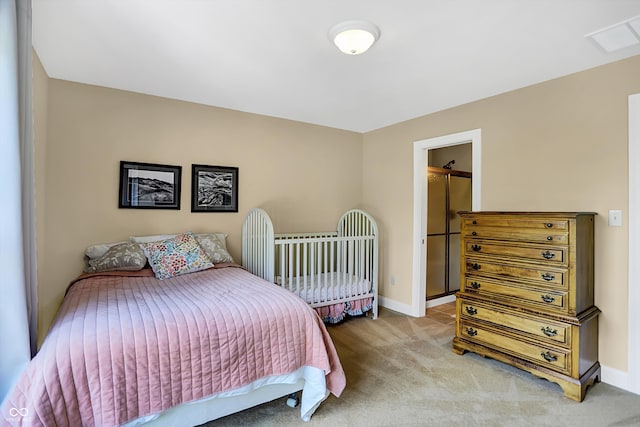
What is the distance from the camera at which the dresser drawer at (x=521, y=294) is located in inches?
85.4

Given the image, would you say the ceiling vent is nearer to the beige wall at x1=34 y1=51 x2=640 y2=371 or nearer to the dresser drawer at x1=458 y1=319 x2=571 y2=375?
the beige wall at x1=34 y1=51 x2=640 y2=371

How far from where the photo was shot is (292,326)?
1.80 meters

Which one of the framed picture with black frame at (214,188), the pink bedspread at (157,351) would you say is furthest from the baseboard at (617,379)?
the framed picture with black frame at (214,188)

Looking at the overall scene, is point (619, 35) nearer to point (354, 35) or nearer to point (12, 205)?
point (354, 35)

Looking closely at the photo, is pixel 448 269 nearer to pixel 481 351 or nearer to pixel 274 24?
pixel 481 351

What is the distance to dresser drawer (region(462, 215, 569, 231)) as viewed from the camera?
7.10ft

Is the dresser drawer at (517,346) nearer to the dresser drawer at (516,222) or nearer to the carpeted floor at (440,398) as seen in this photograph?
the carpeted floor at (440,398)

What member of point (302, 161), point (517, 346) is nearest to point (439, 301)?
point (517, 346)

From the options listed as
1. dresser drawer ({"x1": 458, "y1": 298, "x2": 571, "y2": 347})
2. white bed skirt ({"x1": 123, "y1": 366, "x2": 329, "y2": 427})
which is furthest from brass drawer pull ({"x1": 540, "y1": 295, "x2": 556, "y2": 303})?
white bed skirt ({"x1": 123, "y1": 366, "x2": 329, "y2": 427})

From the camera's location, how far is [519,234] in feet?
7.75

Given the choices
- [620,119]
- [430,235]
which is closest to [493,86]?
[620,119]

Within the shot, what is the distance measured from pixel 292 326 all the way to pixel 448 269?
125 inches

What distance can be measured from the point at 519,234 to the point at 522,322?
2.09 feet

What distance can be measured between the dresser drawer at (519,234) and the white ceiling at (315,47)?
121 cm
